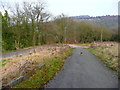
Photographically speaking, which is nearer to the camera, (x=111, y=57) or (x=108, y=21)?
(x=111, y=57)

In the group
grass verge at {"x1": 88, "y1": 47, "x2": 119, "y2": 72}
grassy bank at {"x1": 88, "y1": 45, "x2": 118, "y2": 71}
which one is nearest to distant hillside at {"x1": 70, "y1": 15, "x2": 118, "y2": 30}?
grassy bank at {"x1": 88, "y1": 45, "x2": 118, "y2": 71}

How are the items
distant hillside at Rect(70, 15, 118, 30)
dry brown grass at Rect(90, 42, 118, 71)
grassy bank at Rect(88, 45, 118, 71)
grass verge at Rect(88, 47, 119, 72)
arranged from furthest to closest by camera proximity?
distant hillside at Rect(70, 15, 118, 30) < dry brown grass at Rect(90, 42, 118, 71) < grassy bank at Rect(88, 45, 118, 71) < grass verge at Rect(88, 47, 119, 72)

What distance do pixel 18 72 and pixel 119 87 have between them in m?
5.01

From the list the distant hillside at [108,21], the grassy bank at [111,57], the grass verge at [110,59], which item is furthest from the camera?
the distant hillside at [108,21]

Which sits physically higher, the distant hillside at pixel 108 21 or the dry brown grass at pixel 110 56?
the distant hillside at pixel 108 21

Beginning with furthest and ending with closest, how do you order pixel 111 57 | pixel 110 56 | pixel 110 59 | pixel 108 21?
pixel 108 21 → pixel 110 56 → pixel 111 57 → pixel 110 59

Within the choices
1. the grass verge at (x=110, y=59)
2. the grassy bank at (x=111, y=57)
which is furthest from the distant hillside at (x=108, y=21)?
the grass verge at (x=110, y=59)

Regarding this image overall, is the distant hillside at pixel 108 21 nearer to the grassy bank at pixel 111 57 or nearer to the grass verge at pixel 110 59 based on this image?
the grassy bank at pixel 111 57

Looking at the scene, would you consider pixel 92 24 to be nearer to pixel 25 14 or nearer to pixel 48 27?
pixel 48 27

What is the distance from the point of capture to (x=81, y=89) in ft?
15.8

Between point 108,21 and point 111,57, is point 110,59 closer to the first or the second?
point 111,57

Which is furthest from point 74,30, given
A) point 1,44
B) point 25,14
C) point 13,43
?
point 1,44

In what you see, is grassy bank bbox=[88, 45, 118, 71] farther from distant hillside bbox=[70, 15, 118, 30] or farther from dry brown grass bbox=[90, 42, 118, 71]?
distant hillside bbox=[70, 15, 118, 30]

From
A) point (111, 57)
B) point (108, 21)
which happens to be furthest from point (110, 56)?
point (108, 21)
